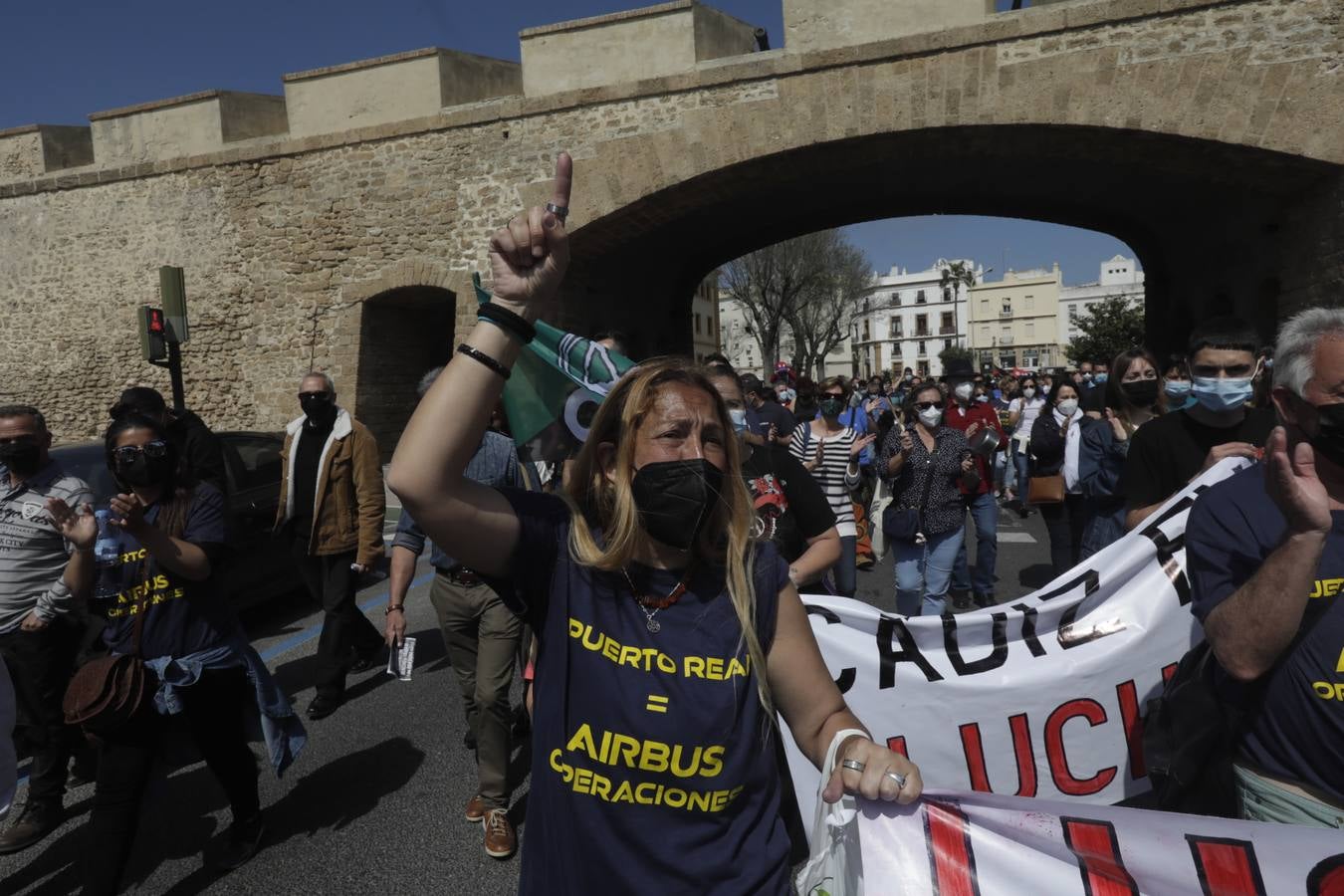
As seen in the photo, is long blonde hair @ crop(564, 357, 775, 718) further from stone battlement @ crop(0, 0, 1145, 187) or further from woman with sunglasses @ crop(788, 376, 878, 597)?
stone battlement @ crop(0, 0, 1145, 187)

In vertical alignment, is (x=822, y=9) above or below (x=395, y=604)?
above

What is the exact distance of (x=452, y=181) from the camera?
14.3m

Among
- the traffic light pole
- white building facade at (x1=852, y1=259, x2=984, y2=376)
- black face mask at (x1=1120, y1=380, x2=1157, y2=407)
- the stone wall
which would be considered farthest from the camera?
white building facade at (x1=852, y1=259, x2=984, y2=376)

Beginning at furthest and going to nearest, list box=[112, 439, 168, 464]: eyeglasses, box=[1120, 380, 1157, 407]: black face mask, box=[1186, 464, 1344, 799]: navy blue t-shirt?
box=[1120, 380, 1157, 407]: black face mask → box=[112, 439, 168, 464]: eyeglasses → box=[1186, 464, 1344, 799]: navy blue t-shirt

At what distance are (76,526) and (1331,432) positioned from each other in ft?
12.1

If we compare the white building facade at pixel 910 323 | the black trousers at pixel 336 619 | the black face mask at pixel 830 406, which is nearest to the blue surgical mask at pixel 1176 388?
the black face mask at pixel 830 406

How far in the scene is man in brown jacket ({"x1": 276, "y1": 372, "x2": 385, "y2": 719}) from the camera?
5105 mm

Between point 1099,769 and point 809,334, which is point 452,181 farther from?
point 809,334

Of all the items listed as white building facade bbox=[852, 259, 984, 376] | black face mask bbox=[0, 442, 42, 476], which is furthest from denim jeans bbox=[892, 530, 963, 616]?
white building facade bbox=[852, 259, 984, 376]

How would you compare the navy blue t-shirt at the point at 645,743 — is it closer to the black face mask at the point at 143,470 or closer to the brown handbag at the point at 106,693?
the brown handbag at the point at 106,693

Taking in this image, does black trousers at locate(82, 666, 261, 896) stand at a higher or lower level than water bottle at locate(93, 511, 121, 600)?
lower

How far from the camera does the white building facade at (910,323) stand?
3588 inches

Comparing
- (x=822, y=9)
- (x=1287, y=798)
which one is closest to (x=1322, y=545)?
(x=1287, y=798)

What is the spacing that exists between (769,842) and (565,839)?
375 millimetres
